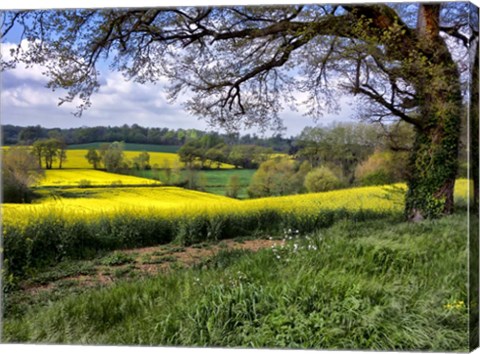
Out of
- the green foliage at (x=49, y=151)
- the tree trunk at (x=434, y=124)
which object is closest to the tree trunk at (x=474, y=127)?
the tree trunk at (x=434, y=124)

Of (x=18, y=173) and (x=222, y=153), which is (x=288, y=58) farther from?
(x=18, y=173)

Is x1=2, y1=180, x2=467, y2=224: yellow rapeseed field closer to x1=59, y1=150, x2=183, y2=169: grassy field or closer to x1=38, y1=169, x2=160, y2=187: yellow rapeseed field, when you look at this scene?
x1=38, y1=169, x2=160, y2=187: yellow rapeseed field

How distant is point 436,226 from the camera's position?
21.4 ft

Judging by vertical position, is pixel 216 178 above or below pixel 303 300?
above

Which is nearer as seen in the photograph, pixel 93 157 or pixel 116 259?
pixel 116 259

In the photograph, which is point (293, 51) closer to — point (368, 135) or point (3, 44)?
point (368, 135)

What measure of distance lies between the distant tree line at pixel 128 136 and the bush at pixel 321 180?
361 mm

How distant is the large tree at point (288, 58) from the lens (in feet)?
21.3

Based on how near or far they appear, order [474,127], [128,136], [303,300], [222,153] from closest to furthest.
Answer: [303,300] < [474,127] < [222,153] < [128,136]

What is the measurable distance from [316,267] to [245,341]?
0.95 m

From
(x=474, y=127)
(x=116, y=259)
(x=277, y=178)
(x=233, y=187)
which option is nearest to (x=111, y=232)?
(x=116, y=259)

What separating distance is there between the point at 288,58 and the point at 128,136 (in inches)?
71.2

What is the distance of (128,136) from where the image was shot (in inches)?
280

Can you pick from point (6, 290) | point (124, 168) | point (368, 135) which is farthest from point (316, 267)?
point (6, 290)
